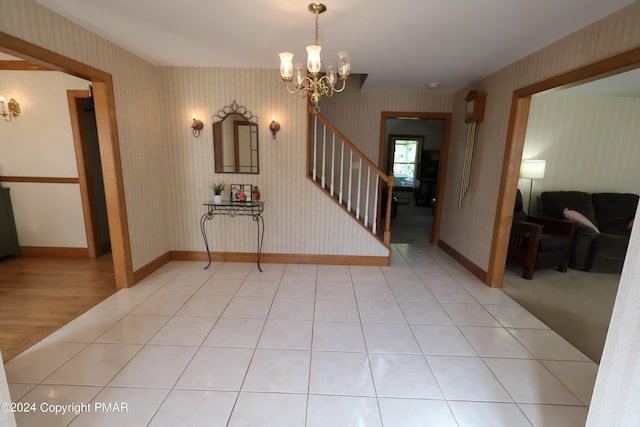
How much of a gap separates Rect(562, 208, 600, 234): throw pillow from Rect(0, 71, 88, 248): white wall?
6.70m

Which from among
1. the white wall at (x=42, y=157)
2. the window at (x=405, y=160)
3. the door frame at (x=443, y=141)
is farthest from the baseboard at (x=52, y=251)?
the window at (x=405, y=160)

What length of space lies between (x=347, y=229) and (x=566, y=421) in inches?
107

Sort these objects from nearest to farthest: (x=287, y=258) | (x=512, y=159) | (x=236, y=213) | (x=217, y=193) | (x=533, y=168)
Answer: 1. (x=512, y=159)
2. (x=217, y=193)
3. (x=236, y=213)
4. (x=287, y=258)
5. (x=533, y=168)

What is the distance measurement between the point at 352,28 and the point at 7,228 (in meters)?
4.95

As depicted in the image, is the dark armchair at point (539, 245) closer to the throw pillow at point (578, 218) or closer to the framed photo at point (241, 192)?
the throw pillow at point (578, 218)

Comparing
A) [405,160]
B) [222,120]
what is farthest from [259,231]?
[405,160]

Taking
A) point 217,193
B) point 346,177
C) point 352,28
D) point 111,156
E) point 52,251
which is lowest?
point 52,251

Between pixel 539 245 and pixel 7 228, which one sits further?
pixel 7 228

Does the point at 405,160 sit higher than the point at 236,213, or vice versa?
the point at 405,160

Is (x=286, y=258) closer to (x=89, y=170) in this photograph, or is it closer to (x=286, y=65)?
(x=286, y=65)

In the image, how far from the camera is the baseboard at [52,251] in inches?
155

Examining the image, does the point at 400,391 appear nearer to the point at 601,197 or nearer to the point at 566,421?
the point at 566,421

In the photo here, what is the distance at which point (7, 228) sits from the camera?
3762 millimetres

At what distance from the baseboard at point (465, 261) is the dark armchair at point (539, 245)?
0.57 metres
